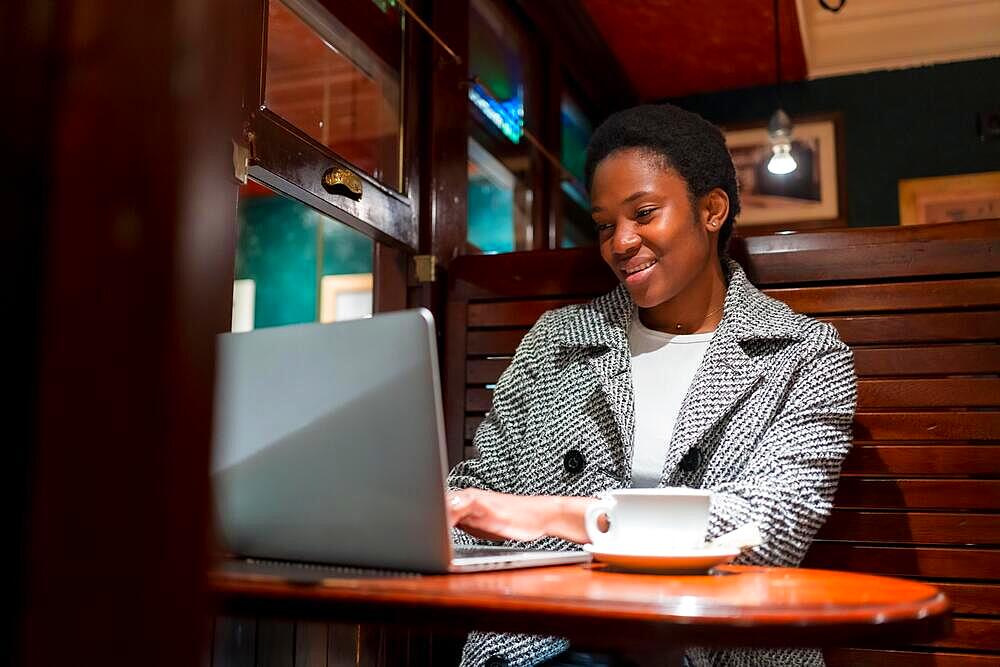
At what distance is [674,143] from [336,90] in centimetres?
87

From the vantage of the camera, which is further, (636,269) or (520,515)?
(636,269)

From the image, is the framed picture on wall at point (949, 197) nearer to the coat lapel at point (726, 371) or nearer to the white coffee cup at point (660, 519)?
the coat lapel at point (726, 371)

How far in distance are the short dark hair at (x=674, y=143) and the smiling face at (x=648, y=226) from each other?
3 cm

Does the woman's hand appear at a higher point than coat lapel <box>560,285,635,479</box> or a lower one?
lower

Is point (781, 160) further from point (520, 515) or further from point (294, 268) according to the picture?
point (294, 268)

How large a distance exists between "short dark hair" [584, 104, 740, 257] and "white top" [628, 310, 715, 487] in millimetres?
325

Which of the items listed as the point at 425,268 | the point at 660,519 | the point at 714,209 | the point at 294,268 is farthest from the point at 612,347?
the point at 294,268

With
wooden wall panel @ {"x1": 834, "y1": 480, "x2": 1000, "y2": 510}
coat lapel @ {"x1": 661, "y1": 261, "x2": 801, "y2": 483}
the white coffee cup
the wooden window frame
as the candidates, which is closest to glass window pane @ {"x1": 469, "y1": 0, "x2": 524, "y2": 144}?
the wooden window frame

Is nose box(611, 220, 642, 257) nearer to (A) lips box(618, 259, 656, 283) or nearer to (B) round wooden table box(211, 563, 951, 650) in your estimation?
(A) lips box(618, 259, 656, 283)

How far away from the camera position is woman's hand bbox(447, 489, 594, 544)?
4.34 feet

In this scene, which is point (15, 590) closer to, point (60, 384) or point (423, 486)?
point (60, 384)

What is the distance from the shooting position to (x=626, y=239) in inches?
78.4

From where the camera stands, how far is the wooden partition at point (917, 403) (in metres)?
1.97

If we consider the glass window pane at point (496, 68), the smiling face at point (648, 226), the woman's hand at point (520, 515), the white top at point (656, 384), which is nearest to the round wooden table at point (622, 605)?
the woman's hand at point (520, 515)
